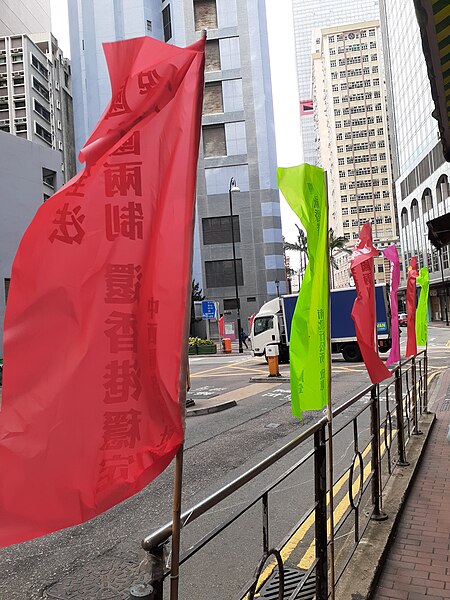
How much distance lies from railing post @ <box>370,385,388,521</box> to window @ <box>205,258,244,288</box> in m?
44.9

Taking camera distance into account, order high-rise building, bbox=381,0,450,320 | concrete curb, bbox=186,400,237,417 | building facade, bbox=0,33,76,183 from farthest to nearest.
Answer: building facade, bbox=0,33,76,183
high-rise building, bbox=381,0,450,320
concrete curb, bbox=186,400,237,417

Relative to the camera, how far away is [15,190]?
96.3ft

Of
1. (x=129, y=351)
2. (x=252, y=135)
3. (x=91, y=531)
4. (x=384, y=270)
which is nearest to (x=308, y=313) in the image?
(x=129, y=351)

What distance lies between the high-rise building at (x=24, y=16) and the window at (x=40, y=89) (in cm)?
766

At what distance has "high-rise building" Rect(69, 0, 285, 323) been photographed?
164ft

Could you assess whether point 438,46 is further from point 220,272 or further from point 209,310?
point 220,272

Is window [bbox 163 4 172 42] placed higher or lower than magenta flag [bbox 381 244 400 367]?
higher

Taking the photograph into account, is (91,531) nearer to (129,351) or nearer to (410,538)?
A: (410,538)

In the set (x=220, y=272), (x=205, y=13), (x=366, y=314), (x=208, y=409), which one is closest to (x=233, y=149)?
(x=220, y=272)

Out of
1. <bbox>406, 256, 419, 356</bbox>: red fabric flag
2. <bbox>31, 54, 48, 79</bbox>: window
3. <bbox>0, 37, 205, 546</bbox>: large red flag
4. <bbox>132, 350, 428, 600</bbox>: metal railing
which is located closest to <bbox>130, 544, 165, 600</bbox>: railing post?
<bbox>132, 350, 428, 600</bbox>: metal railing

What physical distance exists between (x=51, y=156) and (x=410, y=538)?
32747 mm

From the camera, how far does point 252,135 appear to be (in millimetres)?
50812

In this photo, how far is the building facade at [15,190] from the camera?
2820 centimetres

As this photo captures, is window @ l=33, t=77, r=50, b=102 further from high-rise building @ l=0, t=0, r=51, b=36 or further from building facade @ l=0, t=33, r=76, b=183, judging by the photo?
high-rise building @ l=0, t=0, r=51, b=36
